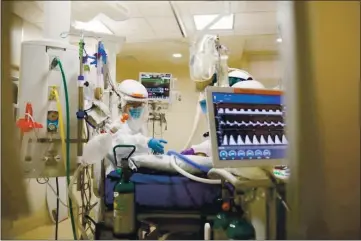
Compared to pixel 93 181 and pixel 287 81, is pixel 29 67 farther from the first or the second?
pixel 287 81

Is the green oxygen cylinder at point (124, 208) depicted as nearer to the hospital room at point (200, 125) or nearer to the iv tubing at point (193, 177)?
the hospital room at point (200, 125)

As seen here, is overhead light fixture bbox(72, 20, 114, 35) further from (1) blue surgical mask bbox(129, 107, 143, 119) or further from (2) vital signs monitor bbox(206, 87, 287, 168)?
(1) blue surgical mask bbox(129, 107, 143, 119)

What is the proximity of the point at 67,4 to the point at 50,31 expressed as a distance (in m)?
0.34

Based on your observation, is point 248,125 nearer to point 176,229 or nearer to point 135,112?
point 176,229

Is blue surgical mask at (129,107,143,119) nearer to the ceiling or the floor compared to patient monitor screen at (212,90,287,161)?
nearer to the ceiling

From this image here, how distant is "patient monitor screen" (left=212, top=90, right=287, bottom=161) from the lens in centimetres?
103

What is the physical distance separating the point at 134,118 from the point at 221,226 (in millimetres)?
1125

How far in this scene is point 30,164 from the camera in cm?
104

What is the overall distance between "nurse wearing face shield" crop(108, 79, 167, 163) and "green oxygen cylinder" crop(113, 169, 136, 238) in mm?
423

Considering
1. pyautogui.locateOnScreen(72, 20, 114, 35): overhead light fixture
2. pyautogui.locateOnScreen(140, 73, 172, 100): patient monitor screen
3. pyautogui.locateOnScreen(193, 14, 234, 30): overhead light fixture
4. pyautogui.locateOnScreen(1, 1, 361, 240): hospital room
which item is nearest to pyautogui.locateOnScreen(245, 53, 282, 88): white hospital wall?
pyautogui.locateOnScreen(1, 1, 361, 240): hospital room

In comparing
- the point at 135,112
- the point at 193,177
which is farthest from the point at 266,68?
the point at 135,112

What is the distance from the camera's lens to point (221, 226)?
3.17 feet

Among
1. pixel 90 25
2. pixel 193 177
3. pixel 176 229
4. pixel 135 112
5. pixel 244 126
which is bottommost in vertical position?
pixel 176 229

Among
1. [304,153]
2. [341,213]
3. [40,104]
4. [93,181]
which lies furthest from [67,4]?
[93,181]
